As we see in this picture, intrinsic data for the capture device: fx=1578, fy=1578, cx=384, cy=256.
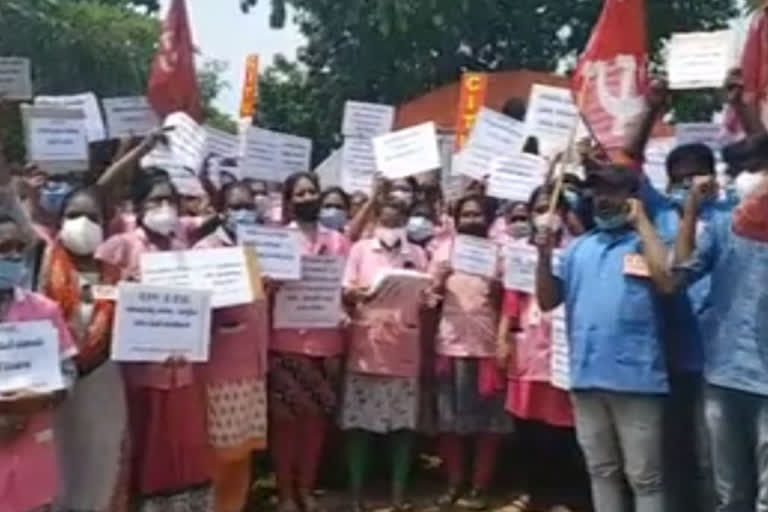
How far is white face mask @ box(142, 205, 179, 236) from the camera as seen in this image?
21.9ft

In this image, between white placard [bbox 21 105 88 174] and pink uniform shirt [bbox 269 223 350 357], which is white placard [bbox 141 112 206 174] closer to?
white placard [bbox 21 105 88 174]

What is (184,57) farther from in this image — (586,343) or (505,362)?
(586,343)

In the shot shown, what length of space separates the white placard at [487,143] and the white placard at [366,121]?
42.9 inches

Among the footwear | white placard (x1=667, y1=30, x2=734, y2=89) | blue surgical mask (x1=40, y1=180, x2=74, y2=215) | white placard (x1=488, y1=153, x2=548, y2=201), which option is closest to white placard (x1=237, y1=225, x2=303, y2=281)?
blue surgical mask (x1=40, y1=180, x2=74, y2=215)

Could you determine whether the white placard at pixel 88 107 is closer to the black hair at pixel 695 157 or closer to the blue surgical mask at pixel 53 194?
the blue surgical mask at pixel 53 194

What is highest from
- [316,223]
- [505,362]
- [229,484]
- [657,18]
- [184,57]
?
[657,18]

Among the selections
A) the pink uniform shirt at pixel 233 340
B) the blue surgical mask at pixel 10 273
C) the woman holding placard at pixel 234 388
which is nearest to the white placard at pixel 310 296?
the woman holding placard at pixel 234 388

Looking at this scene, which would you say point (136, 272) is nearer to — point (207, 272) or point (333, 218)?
point (207, 272)

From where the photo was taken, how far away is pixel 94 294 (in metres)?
5.88

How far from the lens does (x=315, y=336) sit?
7.52m

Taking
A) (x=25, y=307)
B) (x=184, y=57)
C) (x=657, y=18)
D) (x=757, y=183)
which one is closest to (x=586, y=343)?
(x=757, y=183)

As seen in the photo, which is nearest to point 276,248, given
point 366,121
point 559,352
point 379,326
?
point 379,326

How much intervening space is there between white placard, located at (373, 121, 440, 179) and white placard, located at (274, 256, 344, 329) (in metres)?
1.09

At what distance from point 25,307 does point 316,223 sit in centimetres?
273
